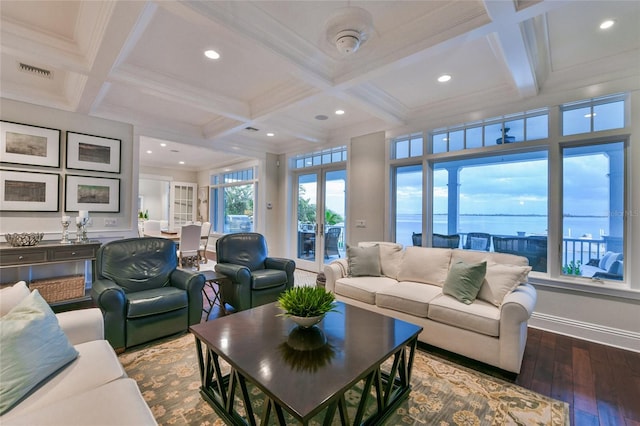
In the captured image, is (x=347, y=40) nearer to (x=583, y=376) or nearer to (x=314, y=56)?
(x=314, y=56)

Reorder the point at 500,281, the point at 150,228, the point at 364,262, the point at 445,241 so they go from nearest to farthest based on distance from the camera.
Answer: the point at 500,281 < the point at 364,262 < the point at 445,241 < the point at 150,228

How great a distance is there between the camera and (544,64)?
301 centimetres

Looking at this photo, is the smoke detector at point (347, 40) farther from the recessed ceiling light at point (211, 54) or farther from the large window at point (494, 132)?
the large window at point (494, 132)

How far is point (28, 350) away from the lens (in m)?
1.34

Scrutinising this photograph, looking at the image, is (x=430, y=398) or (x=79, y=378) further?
(x=430, y=398)

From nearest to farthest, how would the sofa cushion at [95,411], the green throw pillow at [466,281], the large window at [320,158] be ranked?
1. the sofa cushion at [95,411]
2. the green throw pillow at [466,281]
3. the large window at [320,158]

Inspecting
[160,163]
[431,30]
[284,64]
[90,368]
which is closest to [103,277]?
[90,368]

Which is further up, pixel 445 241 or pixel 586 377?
pixel 445 241

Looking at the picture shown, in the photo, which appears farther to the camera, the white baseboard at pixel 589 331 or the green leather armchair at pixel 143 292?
the white baseboard at pixel 589 331

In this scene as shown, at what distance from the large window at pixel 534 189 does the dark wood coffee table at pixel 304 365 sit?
8.39 feet

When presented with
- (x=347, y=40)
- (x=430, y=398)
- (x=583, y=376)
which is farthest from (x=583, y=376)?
(x=347, y=40)

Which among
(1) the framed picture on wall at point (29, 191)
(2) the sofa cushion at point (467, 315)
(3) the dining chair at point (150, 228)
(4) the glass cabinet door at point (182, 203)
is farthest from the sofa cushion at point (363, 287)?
(4) the glass cabinet door at point (182, 203)

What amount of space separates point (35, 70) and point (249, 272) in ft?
11.0

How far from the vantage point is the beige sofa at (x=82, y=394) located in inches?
44.4
